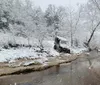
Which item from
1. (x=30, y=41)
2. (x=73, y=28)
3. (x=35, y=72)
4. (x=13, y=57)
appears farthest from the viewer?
(x=73, y=28)

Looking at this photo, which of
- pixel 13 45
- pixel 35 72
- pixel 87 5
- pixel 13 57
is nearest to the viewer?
pixel 35 72

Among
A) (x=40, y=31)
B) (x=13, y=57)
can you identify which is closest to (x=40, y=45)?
(x=40, y=31)

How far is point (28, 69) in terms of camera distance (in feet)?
50.1

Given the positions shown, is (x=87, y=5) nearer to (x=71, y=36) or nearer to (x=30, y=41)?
(x=71, y=36)

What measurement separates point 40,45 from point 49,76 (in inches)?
664

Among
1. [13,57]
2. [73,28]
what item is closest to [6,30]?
[13,57]

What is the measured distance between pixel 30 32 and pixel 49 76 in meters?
18.2

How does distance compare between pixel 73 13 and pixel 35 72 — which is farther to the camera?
pixel 73 13

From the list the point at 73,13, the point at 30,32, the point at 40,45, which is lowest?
the point at 40,45

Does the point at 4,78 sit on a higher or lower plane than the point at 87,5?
lower

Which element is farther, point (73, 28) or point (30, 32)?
point (73, 28)

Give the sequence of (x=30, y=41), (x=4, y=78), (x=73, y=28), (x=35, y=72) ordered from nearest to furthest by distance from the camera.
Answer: (x=4, y=78)
(x=35, y=72)
(x=30, y=41)
(x=73, y=28)

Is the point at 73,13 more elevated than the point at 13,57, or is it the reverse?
the point at 73,13

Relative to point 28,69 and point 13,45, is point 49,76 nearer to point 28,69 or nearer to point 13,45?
point 28,69
